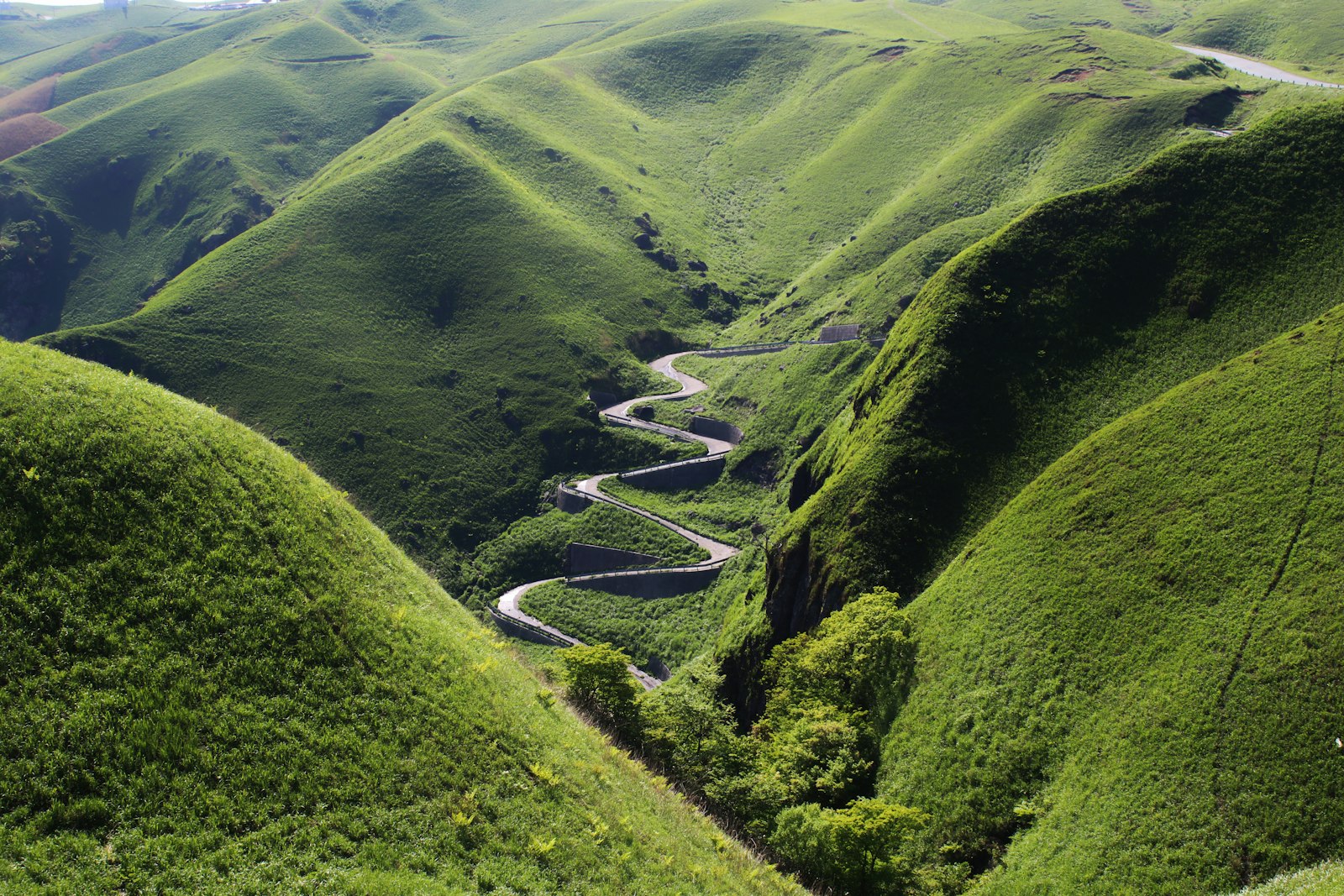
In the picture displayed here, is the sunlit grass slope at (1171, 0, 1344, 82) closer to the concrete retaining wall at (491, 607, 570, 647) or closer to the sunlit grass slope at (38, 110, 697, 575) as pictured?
the sunlit grass slope at (38, 110, 697, 575)

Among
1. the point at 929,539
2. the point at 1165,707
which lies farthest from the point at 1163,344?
the point at 1165,707

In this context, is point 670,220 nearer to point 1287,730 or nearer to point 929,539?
point 929,539

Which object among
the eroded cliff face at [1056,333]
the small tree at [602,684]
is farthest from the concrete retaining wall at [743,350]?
the small tree at [602,684]

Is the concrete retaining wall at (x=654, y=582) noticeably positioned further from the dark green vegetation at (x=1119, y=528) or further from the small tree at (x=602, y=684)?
the small tree at (x=602, y=684)

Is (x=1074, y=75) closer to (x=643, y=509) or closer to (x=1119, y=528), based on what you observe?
(x=643, y=509)

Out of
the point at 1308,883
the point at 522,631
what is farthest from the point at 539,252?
the point at 1308,883
